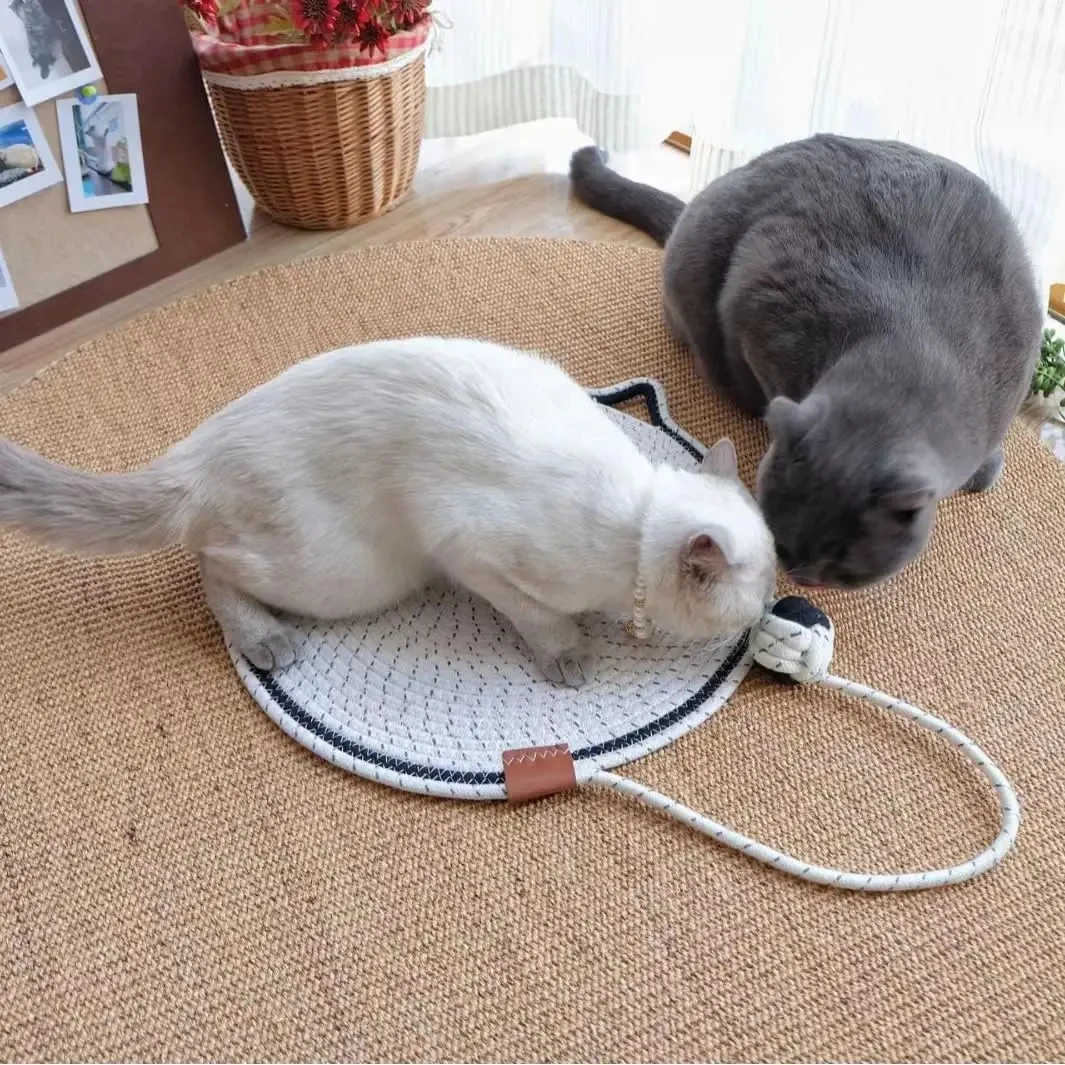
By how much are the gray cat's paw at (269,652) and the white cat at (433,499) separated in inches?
3.0

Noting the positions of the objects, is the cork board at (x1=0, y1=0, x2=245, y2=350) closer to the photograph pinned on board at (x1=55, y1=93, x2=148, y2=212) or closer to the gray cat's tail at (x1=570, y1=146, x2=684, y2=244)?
the photograph pinned on board at (x1=55, y1=93, x2=148, y2=212)

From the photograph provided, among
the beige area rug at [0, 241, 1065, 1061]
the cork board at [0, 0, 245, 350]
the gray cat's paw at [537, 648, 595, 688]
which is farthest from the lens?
the cork board at [0, 0, 245, 350]

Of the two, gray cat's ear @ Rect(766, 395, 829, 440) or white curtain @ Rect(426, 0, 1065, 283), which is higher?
white curtain @ Rect(426, 0, 1065, 283)

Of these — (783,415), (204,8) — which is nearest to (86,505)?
(783,415)

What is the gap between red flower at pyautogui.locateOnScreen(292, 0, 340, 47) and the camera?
63.7 inches

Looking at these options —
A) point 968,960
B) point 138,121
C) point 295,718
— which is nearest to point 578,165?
point 138,121

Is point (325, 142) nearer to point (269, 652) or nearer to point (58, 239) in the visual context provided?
point (58, 239)

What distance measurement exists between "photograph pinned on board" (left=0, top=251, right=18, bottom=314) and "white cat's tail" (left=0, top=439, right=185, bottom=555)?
0.73m

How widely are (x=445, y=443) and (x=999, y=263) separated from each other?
2.46 feet

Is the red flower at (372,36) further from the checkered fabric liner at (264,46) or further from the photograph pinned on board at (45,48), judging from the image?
the photograph pinned on board at (45,48)

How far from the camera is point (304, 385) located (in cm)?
116

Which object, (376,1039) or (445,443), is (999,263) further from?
(376,1039)

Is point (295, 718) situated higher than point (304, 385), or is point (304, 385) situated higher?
point (304, 385)

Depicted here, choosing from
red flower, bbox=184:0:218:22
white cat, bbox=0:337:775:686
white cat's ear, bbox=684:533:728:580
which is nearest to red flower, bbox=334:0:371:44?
red flower, bbox=184:0:218:22
